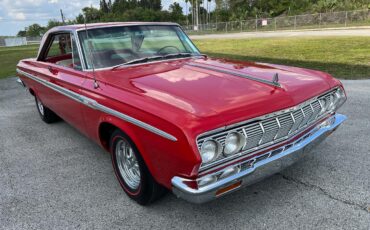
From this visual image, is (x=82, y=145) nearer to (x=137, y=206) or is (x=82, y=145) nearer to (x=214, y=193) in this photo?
(x=137, y=206)

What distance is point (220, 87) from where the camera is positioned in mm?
2842

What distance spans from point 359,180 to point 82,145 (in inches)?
137

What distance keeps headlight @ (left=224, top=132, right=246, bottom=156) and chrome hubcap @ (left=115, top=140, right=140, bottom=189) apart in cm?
110

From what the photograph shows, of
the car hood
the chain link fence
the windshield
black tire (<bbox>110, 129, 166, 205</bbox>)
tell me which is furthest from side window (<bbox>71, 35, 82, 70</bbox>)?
the chain link fence

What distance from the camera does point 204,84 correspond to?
294 centimetres

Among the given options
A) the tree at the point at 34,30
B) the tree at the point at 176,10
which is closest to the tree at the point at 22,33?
the tree at the point at 34,30

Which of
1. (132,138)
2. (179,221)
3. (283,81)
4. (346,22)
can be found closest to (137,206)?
(179,221)

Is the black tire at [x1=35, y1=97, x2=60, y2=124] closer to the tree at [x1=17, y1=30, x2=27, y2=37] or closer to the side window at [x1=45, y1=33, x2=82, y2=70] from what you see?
the side window at [x1=45, y1=33, x2=82, y2=70]

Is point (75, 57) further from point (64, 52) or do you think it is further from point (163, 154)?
point (163, 154)

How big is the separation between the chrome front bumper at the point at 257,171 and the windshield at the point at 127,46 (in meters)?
1.83

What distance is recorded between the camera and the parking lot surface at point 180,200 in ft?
9.39

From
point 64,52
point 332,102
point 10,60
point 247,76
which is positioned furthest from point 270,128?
point 10,60

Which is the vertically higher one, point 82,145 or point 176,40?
point 176,40

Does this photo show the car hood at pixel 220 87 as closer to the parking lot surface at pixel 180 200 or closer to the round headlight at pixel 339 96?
the round headlight at pixel 339 96
